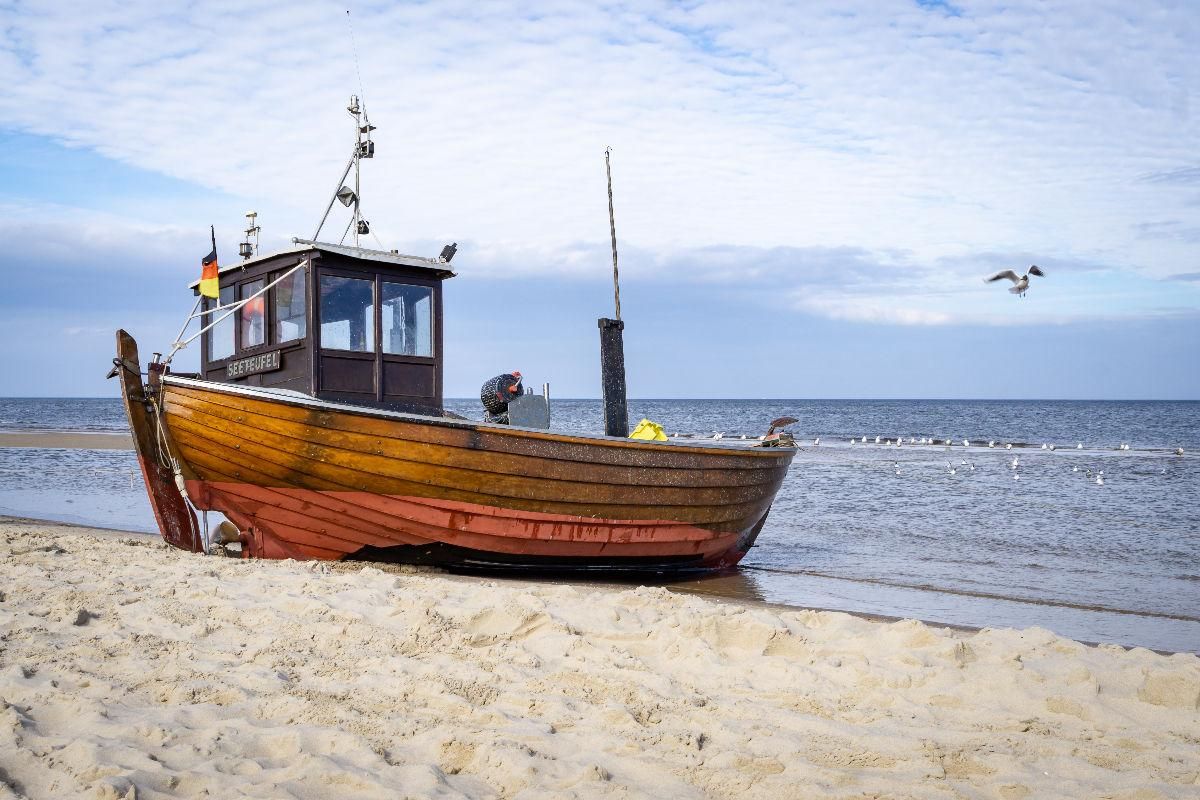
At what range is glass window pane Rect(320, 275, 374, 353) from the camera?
7.70 metres

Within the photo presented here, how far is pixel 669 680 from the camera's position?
14.3ft

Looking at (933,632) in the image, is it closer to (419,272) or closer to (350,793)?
(350,793)

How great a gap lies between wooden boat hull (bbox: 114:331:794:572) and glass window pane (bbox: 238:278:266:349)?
1047 mm

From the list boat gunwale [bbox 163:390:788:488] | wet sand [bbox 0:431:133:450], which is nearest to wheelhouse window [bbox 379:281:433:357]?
boat gunwale [bbox 163:390:788:488]

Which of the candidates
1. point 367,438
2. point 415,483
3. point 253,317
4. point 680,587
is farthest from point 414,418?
point 680,587

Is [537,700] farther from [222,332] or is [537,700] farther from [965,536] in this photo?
[965,536]

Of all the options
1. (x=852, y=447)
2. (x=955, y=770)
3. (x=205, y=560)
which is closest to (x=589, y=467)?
(x=205, y=560)

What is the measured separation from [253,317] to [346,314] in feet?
3.29

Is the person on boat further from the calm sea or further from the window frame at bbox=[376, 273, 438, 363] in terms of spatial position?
the calm sea

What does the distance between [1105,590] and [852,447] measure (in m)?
29.0

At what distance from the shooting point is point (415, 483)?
23.7 feet

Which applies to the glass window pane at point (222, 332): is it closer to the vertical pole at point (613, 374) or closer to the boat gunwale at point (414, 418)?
the boat gunwale at point (414, 418)

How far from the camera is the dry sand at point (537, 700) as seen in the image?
3.09 meters

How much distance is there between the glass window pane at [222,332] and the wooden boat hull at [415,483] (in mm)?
1183
